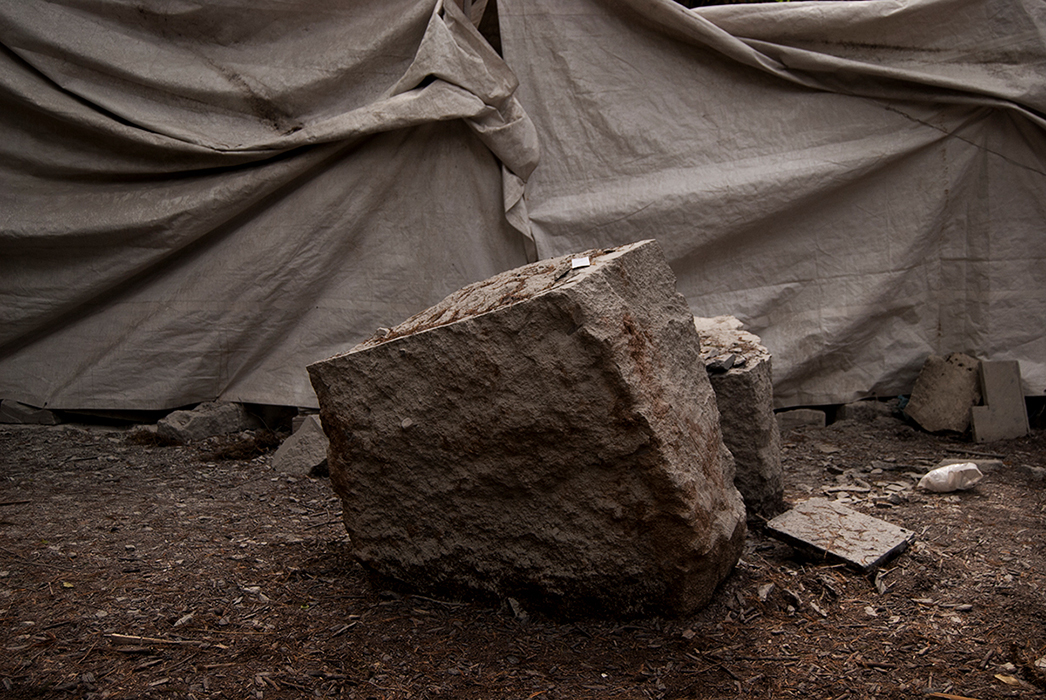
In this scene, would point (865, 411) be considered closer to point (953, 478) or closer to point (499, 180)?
point (953, 478)

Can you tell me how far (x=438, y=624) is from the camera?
2.00 meters

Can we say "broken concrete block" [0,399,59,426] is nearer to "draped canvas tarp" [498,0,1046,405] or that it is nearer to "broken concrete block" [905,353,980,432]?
"draped canvas tarp" [498,0,1046,405]

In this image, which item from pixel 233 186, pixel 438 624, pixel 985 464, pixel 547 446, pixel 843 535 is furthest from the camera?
pixel 233 186

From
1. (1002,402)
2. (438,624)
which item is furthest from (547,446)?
(1002,402)

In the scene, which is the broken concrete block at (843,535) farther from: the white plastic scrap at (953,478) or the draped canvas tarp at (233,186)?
the draped canvas tarp at (233,186)

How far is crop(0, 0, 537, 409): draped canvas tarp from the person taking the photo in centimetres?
370

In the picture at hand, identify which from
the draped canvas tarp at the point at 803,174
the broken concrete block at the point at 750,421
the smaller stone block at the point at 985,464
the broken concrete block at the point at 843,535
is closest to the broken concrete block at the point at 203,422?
the draped canvas tarp at the point at 803,174

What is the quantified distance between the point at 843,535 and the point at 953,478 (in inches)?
36.4

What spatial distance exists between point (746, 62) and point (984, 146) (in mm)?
1243

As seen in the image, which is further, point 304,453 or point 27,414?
point 27,414

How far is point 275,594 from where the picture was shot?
214 centimetres

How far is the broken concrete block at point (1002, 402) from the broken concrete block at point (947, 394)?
0.04m

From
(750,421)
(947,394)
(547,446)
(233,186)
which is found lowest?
(947,394)

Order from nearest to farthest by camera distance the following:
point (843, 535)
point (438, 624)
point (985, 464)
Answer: point (438, 624)
point (843, 535)
point (985, 464)
